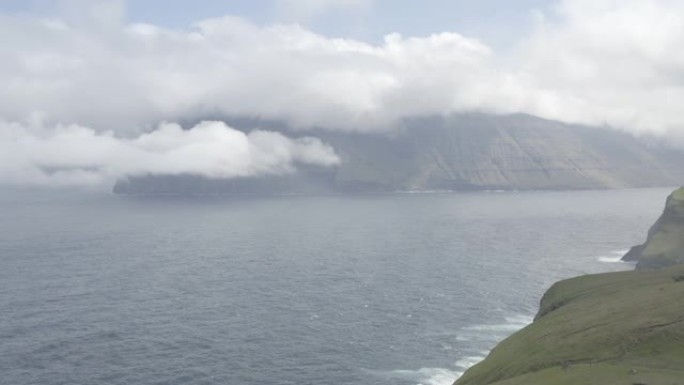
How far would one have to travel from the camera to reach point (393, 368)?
422 feet

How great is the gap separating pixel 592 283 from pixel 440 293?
5074 cm

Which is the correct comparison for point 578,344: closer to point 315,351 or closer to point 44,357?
point 315,351

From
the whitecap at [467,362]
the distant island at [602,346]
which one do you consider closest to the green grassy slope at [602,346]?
the distant island at [602,346]

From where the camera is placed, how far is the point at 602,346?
331 ft

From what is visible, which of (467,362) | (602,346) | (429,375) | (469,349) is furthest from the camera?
(469,349)

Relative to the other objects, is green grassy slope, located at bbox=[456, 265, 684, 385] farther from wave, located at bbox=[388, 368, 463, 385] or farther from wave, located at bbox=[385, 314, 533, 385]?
wave, located at bbox=[385, 314, 533, 385]

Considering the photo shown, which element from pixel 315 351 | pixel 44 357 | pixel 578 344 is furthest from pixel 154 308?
pixel 578 344

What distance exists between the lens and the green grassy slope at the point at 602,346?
88.9 m

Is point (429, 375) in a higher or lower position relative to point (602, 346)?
lower

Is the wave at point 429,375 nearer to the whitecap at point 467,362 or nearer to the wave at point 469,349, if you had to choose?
the wave at point 469,349

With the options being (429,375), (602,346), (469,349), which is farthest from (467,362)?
(602,346)

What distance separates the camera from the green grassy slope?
A: 3499 inches

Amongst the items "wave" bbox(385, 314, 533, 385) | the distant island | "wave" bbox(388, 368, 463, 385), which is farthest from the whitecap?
the distant island

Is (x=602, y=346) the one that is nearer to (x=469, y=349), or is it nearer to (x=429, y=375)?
(x=429, y=375)
